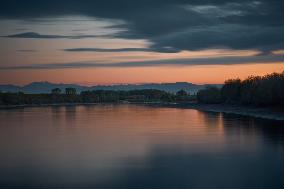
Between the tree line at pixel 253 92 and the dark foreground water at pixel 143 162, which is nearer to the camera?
the dark foreground water at pixel 143 162

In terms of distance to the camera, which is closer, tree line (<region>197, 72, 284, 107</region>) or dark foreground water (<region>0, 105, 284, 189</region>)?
dark foreground water (<region>0, 105, 284, 189</region>)

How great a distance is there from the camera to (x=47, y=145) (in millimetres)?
32156

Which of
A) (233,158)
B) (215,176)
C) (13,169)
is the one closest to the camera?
(215,176)

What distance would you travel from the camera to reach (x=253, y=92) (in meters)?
75.6

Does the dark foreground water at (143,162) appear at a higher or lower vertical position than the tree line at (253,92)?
lower

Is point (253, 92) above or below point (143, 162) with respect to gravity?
above

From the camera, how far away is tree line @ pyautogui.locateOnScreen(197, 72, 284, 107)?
63.8m

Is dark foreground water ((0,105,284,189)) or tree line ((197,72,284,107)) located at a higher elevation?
tree line ((197,72,284,107))

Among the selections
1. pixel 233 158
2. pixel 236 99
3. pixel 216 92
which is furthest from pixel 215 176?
pixel 216 92

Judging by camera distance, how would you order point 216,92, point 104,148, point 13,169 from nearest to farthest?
point 13,169, point 104,148, point 216,92

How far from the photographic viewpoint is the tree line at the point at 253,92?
63.8 meters

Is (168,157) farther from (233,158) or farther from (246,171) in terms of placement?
(246,171)

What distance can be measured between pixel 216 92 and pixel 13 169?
9939 cm

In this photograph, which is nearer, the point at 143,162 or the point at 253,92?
the point at 143,162
